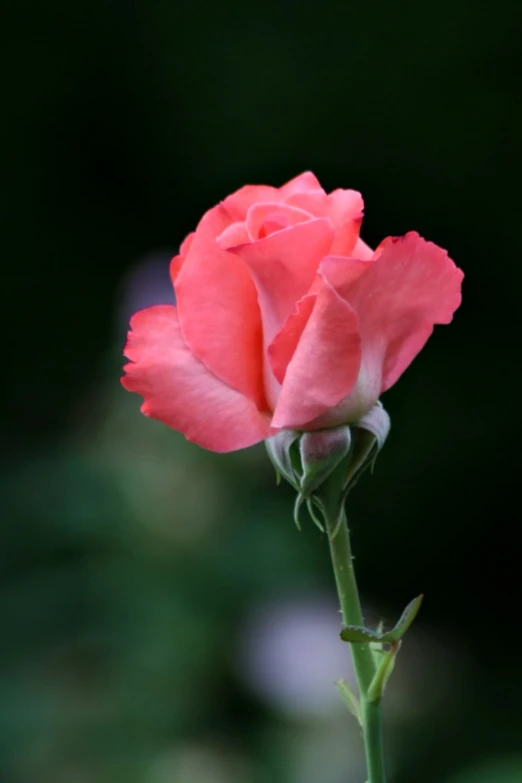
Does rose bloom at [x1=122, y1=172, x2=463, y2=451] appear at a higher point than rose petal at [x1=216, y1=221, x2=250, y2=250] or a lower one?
lower

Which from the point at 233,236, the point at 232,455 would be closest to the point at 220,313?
the point at 233,236

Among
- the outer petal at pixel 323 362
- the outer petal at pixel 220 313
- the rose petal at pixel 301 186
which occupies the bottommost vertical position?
the outer petal at pixel 323 362

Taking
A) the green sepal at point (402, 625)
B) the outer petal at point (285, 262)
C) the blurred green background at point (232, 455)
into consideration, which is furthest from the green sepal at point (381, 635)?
the blurred green background at point (232, 455)

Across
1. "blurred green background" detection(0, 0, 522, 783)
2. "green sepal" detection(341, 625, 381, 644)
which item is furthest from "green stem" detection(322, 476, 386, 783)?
"blurred green background" detection(0, 0, 522, 783)

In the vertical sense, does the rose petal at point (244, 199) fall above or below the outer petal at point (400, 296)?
above

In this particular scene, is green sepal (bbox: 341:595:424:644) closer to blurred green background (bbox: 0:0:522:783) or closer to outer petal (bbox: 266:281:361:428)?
outer petal (bbox: 266:281:361:428)

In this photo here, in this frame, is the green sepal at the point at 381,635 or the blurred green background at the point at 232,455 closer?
the green sepal at the point at 381,635

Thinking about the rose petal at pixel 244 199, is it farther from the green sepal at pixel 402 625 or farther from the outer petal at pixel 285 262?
the green sepal at pixel 402 625

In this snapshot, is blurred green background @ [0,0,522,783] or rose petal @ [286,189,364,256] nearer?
rose petal @ [286,189,364,256]
